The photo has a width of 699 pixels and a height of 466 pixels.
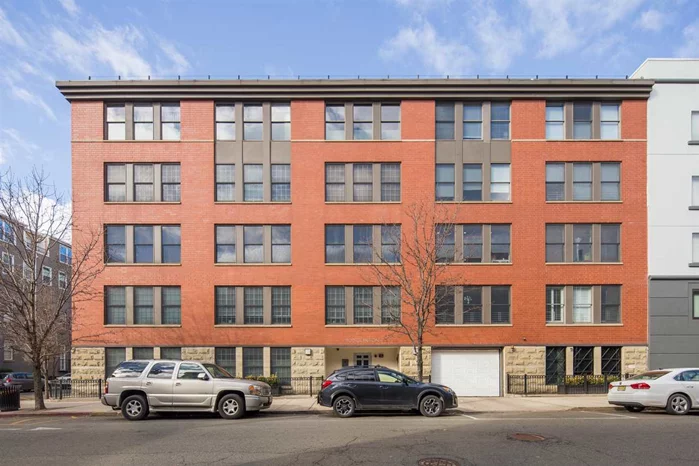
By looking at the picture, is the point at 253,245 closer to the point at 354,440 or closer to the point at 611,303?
the point at 354,440

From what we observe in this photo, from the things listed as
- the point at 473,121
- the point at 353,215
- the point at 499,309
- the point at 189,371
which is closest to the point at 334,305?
the point at 353,215

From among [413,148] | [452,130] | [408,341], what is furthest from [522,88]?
[408,341]

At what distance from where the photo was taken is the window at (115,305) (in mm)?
23328

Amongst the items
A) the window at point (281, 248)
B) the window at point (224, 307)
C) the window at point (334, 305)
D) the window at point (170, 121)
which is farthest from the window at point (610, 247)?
the window at point (170, 121)

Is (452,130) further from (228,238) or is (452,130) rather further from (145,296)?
(145,296)

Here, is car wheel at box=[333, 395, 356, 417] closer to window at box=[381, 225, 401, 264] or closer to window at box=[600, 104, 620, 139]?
window at box=[381, 225, 401, 264]

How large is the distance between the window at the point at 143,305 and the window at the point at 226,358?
3.63 meters

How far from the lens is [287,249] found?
23641 mm

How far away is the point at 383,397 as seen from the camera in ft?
47.7

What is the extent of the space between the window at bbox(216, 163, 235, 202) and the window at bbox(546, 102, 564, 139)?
16002 mm

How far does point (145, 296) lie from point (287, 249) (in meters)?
7.32

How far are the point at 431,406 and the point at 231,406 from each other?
6052 mm

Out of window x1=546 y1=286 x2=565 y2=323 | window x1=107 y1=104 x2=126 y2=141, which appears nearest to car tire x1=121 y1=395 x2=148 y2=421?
window x1=107 y1=104 x2=126 y2=141

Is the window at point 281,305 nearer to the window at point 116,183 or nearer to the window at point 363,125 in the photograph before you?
the window at point 363,125
